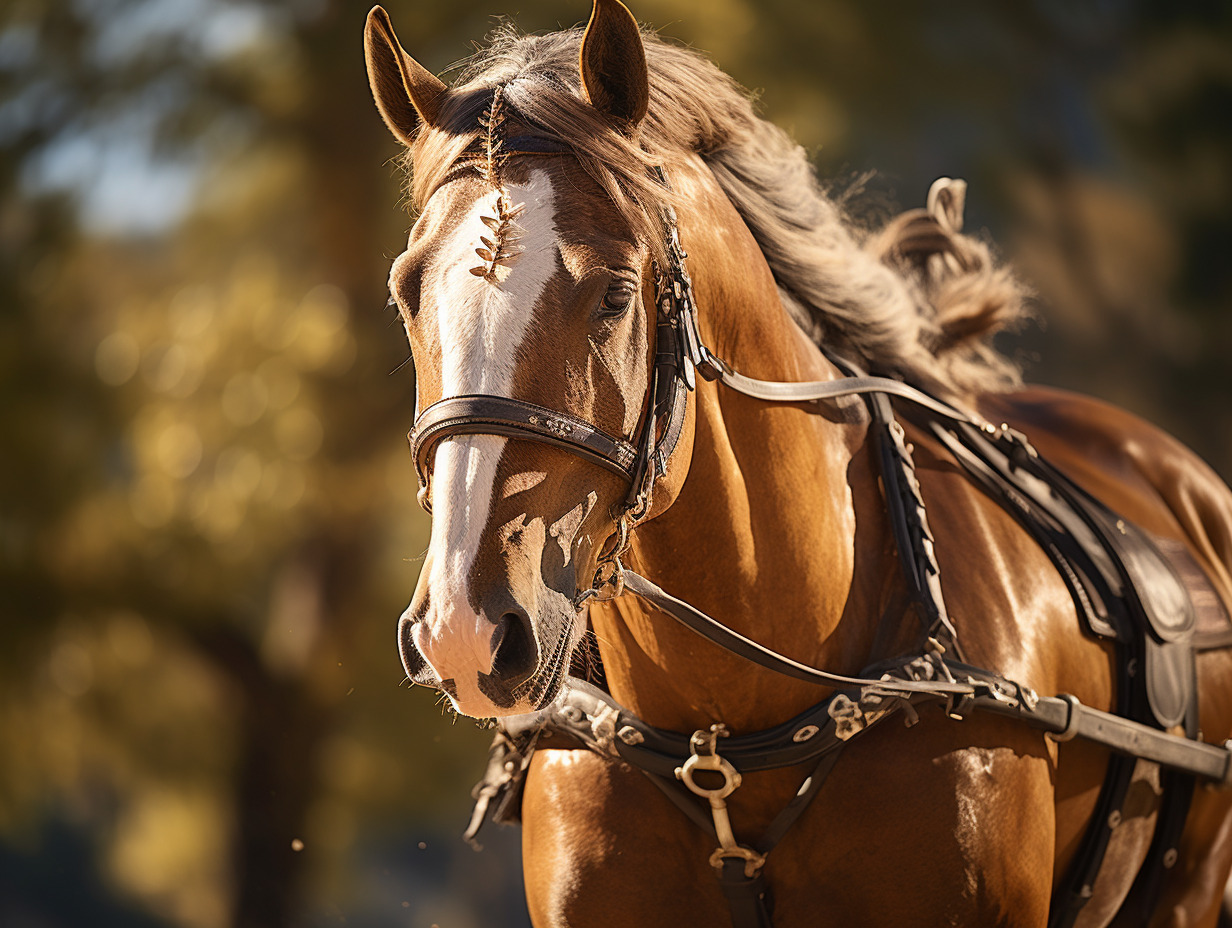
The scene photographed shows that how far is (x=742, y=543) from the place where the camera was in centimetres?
131

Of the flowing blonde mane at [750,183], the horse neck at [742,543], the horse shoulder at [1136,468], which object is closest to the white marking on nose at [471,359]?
the flowing blonde mane at [750,183]

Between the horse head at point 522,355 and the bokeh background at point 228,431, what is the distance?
3.65 m

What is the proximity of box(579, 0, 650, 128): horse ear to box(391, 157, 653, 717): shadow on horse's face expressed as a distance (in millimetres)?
93

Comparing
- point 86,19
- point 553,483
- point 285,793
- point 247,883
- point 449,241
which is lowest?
point 247,883

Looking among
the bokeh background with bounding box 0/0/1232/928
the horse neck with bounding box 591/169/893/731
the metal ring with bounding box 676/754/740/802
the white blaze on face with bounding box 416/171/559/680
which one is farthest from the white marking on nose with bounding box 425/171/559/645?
the bokeh background with bounding box 0/0/1232/928

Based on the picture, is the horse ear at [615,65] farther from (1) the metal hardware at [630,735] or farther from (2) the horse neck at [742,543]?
(1) the metal hardware at [630,735]

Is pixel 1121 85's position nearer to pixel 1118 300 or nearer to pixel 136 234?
pixel 1118 300

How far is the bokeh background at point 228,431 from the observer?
16.2 feet

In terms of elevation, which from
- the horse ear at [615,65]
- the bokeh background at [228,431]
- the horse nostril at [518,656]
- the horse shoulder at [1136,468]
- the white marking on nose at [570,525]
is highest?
the horse ear at [615,65]

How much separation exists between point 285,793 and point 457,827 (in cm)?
183

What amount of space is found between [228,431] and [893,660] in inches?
158

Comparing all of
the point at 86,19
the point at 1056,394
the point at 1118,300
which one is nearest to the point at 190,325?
the point at 86,19

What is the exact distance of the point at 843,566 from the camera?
1.42 metres

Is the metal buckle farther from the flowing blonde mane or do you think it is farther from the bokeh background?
the bokeh background
